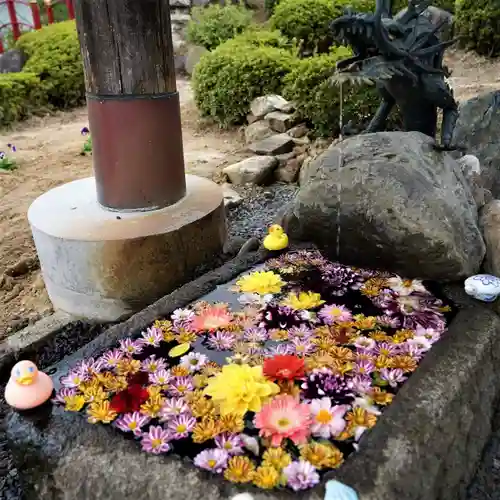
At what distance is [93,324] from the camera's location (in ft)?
11.6

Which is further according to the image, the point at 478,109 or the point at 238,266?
the point at 478,109

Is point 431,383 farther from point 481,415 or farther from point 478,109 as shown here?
point 478,109

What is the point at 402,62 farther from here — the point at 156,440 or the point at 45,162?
the point at 45,162

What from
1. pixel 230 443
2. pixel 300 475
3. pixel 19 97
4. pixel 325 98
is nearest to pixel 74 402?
pixel 230 443

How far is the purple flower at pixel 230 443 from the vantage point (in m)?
1.87

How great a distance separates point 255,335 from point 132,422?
729mm

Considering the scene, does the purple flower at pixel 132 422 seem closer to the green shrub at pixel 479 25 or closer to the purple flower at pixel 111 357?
the purple flower at pixel 111 357

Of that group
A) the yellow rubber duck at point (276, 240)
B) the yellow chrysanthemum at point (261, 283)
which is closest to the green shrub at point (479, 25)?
the yellow rubber duck at point (276, 240)

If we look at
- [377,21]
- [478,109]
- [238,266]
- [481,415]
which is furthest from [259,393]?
[478,109]

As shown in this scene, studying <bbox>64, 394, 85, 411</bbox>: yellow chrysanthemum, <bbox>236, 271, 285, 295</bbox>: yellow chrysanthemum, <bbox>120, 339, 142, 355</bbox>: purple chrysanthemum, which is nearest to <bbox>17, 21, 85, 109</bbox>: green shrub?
<bbox>236, 271, 285, 295</bbox>: yellow chrysanthemum

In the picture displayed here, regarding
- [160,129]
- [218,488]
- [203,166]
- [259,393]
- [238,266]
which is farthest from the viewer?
[203,166]

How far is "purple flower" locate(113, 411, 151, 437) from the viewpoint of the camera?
6.54 feet

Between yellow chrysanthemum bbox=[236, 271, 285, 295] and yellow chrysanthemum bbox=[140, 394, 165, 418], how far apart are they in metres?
0.94

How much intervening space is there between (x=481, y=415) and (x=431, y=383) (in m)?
0.40
